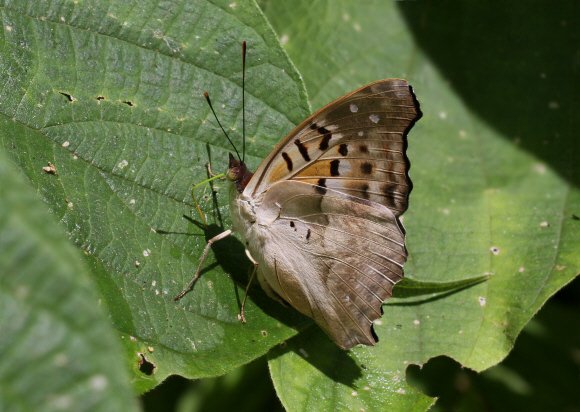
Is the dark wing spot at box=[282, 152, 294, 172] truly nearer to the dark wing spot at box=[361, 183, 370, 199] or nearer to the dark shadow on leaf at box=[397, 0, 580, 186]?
the dark wing spot at box=[361, 183, 370, 199]

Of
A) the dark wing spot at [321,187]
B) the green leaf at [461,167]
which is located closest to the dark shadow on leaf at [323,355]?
the green leaf at [461,167]

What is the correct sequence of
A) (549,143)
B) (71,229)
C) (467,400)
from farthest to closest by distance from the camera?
1. (467,400)
2. (549,143)
3. (71,229)

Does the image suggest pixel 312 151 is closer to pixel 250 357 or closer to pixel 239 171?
pixel 239 171

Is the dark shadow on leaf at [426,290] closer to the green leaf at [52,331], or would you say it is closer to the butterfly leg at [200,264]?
the butterfly leg at [200,264]

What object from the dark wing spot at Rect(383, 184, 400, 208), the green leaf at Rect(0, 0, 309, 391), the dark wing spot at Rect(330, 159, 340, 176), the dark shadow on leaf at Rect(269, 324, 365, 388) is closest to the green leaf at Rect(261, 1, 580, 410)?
the dark shadow on leaf at Rect(269, 324, 365, 388)

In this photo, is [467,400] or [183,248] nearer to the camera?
[183,248]

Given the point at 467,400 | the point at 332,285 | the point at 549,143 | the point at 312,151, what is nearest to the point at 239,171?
the point at 312,151

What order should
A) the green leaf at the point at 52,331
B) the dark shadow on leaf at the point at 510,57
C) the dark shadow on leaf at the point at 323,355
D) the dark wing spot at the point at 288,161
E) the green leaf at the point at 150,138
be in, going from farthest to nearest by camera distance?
the dark shadow on leaf at the point at 510,57, the dark shadow on leaf at the point at 323,355, the dark wing spot at the point at 288,161, the green leaf at the point at 150,138, the green leaf at the point at 52,331
